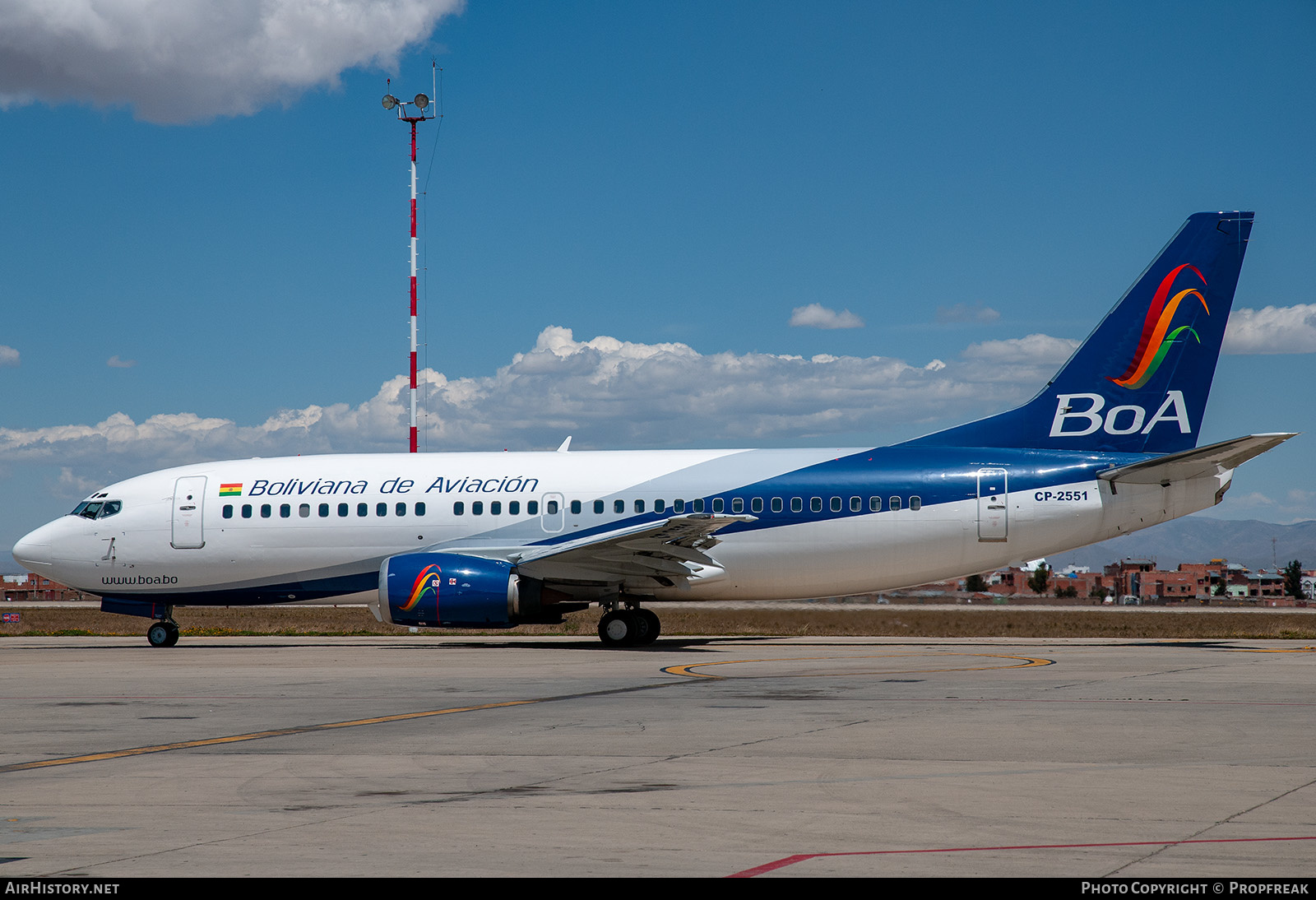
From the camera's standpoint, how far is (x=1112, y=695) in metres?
13.6

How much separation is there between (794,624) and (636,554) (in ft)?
41.4

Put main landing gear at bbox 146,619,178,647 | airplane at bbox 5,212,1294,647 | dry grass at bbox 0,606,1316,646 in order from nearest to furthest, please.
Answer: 1. airplane at bbox 5,212,1294,647
2. main landing gear at bbox 146,619,178,647
3. dry grass at bbox 0,606,1316,646

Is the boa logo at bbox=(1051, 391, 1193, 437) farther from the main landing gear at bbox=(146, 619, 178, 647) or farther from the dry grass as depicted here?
the main landing gear at bbox=(146, 619, 178, 647)

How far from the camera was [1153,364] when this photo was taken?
931 inches

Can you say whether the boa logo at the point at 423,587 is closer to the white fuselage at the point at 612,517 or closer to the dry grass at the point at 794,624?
the white fuselage at the point at 612,517

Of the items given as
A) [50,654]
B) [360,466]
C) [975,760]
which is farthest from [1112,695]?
[50,654]

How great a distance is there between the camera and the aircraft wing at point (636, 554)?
2167 centimetres

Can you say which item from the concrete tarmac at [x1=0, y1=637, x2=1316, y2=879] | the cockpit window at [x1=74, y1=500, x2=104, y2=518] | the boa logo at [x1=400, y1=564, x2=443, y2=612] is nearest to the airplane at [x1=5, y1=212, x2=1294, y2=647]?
the boa logo at [x1=400, y1=564, x2=443, y2=612]

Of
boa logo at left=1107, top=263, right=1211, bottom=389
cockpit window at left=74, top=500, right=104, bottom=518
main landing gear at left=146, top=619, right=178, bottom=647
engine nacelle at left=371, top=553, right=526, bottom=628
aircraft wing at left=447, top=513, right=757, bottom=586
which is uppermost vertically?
boa logo at left=1107, top=263, right=1211, bottom=389

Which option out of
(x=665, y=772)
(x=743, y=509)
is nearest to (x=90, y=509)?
(x=743, y=509)

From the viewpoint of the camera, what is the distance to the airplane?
894 inches

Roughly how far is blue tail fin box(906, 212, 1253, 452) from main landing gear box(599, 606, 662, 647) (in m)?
7.20
